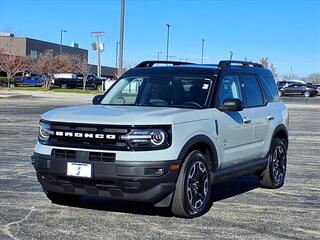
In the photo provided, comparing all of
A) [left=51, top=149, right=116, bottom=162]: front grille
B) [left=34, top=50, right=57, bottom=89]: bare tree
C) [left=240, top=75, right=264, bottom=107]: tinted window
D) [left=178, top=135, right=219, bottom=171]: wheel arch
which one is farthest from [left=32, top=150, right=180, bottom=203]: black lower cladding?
[left=34, top=50, right=57, bottom=89]: bare tree

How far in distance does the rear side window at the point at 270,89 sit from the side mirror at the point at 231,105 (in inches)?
66.7

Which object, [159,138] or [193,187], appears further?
[193,187]

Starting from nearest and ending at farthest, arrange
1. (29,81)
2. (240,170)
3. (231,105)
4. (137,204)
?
1. (231,105)
2. (137,204)
3. (240,170)
4. (29,81)

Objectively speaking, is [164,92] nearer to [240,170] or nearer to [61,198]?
[240,170]

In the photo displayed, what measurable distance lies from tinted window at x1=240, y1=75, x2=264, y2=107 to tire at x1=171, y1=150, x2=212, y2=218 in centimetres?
166

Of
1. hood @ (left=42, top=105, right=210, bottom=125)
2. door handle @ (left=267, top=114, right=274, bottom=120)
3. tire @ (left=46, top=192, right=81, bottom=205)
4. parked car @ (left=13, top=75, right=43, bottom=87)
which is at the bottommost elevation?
parked car @ (left=13, top=75, right=43, bottom=87)

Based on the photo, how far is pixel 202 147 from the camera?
22.9 feet

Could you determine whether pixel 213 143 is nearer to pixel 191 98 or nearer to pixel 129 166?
pixel 191 98

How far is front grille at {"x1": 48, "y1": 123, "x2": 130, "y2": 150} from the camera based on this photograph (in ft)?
20.5

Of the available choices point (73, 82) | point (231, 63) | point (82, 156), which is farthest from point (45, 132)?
point (73, 82)

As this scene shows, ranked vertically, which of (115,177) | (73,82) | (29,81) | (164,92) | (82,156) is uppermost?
(164,92)

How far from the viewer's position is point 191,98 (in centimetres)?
738

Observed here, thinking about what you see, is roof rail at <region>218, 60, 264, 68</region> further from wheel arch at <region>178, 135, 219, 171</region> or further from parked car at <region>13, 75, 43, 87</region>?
parked car at <region>13, 75, 43, 87</region>

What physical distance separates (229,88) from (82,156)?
2.49 meters
